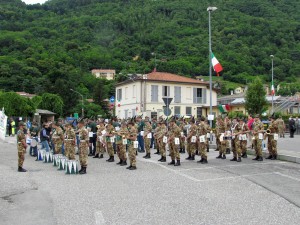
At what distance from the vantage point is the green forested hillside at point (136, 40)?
106 metres

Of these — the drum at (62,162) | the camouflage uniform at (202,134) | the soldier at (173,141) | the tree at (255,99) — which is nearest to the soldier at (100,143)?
the drum at (62,162)

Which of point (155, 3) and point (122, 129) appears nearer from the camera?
point (122, 129)

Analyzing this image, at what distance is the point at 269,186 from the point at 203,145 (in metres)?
5.38

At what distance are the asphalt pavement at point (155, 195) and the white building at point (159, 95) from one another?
35625 mm

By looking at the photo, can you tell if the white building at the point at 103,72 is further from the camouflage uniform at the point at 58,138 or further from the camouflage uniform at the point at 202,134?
the camouflage uniform at the point at 202,134

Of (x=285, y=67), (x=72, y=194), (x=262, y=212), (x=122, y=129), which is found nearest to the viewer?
(x=262, y=212)

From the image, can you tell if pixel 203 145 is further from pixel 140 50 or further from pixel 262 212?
pixel 140 50

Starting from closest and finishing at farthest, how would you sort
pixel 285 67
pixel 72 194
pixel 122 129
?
1. pixel 72 194
2. pixel 122 129
3. pixel 285 67

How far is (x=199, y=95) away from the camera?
54.3 meters

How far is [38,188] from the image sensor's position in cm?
1094

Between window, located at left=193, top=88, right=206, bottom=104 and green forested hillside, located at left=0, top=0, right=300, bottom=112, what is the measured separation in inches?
1722

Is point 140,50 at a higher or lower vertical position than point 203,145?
higher

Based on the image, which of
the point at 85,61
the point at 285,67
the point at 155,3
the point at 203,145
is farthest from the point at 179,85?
the point at 155,3

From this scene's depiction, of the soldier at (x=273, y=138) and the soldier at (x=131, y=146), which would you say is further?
the soldier at (x=273, y=138)
